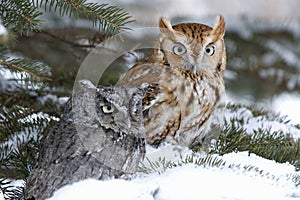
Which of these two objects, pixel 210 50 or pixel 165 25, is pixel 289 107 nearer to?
pixel 210 50

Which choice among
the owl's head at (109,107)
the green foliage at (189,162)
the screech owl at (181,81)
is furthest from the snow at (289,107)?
the green foliage at (189,162)

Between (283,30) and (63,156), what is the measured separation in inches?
95.7

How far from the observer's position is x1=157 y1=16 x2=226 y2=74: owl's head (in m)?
2.50

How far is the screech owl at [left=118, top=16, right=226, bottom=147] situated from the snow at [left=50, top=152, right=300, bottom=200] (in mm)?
510

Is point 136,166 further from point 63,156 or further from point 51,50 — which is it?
point 51,50

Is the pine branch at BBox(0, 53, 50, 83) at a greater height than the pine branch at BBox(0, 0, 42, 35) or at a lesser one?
lesser

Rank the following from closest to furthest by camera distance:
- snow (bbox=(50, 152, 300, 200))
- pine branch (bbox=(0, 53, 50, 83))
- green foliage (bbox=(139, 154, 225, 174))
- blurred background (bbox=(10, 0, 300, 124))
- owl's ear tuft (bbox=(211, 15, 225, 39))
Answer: snow (bbox=(50, 152, 300, 200))
green foliage (bbox=(139, 154, 225, 174))
pine branch (bbox=(0, 53, 50, 83))
owl's ear tuft (bbox=(211, 15, 225, 39))
blurred background (bbox=(10, 0, 300, 124))

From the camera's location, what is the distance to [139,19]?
153 inches

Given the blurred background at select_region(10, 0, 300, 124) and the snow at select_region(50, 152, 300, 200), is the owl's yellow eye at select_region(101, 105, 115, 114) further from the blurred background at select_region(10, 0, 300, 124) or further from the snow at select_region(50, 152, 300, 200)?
the blurred background at select_region(10, 0, 300, 124)

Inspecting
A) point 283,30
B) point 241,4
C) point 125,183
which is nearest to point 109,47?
point 125,183

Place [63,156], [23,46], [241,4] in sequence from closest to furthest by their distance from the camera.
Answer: [63,156], [23,46], [241,4]

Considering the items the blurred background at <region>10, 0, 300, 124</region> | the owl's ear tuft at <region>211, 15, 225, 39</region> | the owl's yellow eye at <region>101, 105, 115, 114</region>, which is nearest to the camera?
the owl's yellow eye at <region>101, 105, 115, 114</region>

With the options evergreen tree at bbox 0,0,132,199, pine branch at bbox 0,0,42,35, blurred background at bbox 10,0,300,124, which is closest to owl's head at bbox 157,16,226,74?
evergreen tree at bbox 0,0,132,199

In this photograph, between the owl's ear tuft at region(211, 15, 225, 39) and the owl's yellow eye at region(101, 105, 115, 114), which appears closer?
the owl's yellow eye at region(101, 105, 115, 114)
